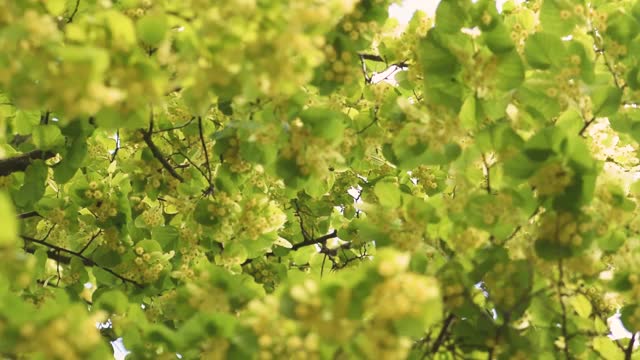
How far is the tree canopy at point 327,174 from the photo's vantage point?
2211 millimetres

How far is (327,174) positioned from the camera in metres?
3.32

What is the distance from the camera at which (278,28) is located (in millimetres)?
2281

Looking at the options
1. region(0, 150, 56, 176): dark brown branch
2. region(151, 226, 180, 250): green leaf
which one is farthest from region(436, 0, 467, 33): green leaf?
region(0, 150, 56, 176): dark brown branch

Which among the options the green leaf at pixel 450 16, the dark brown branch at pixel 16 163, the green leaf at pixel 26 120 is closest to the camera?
the green leaf at pixel 450 16

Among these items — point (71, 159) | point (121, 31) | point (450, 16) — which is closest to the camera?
point (121, 31)

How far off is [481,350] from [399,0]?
173cm

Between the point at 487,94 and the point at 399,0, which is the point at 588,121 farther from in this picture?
the point at 399,0

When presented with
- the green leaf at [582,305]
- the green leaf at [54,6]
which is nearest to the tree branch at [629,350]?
the green leaf at [582,305]

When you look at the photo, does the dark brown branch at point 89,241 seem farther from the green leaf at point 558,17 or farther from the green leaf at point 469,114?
the green leaf at point 558,17

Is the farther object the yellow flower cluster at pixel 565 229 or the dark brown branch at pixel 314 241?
the dark brown branch at pixel 314 241

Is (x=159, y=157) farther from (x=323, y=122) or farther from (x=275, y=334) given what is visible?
(x=275, y=334)

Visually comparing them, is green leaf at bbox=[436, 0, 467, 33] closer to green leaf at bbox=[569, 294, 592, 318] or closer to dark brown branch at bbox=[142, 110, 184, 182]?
green leaf at bbox=[569, 294, 592, 318]

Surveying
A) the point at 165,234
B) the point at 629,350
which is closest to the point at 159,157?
the point at 165,234

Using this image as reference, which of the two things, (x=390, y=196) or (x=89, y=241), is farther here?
(x=89, y=241)
